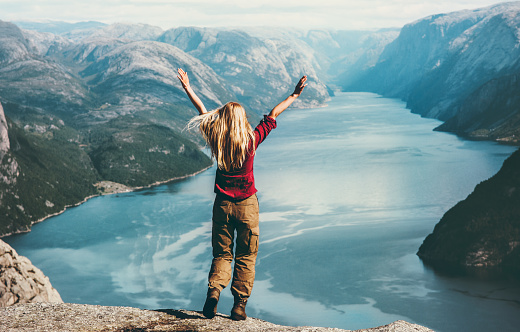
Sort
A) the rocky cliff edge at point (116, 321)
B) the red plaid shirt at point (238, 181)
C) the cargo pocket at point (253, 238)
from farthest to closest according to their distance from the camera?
the cargo pocket at point (253, 238) < the red plaid shirt at point (238, 181) < the rocky cliff edge at point (116, 321)

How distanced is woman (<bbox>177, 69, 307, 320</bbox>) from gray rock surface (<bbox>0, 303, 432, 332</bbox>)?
1.83 ft

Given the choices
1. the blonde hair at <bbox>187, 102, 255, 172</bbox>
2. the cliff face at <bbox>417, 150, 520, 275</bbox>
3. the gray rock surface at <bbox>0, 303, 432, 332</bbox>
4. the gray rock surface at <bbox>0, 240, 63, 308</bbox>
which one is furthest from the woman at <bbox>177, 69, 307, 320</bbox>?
the cliff face at <bbox>417, 150, 520, 275</bbox>

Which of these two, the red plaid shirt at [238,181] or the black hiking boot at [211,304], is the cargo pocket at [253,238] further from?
the black hiking boot at [211,304]

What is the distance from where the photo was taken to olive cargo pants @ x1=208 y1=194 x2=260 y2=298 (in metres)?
13.9

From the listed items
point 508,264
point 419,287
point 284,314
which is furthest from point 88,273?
point 508,264

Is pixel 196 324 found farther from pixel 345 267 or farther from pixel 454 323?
Result: pixel 345 267

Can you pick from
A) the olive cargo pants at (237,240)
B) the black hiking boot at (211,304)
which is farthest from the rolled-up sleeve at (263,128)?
the black hiking boot at (211,304)

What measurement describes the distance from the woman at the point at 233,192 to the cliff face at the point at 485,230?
168 metres

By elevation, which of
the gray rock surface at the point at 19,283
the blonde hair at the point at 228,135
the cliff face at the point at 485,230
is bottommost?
the cliff face at the point at 485,230

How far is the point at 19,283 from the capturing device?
2520 inches

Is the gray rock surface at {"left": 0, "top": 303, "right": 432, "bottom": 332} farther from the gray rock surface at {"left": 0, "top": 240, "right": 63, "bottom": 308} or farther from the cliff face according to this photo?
the cliff face

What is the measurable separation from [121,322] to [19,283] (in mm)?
57875

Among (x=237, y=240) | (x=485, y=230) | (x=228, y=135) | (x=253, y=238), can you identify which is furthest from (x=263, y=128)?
(x=485, y=230)

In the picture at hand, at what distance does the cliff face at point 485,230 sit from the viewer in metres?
163
